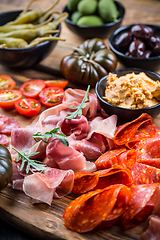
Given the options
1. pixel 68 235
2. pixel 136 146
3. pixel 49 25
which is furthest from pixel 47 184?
pixel 49 25

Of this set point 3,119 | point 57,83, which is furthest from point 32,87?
point 3,119

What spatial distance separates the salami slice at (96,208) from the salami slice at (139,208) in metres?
0.03

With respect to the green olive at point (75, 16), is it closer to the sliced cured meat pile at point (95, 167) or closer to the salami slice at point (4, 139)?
the sliced cured meat pile at point (95, 167)

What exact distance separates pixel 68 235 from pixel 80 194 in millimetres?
283

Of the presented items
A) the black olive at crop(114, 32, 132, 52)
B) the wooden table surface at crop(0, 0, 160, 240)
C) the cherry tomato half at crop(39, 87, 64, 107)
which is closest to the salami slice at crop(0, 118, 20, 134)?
the cherry tomato half at crop(39, 87, 64, 107)

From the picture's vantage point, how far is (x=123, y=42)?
2490mm

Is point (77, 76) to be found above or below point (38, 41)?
below

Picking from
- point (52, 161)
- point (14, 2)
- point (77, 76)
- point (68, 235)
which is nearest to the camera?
point (68, 235)

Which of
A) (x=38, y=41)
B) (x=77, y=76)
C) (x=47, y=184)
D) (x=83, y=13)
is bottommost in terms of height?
(x=47, y=184)

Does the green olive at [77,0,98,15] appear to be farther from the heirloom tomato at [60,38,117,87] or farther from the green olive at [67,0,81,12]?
the heirloom tomato at [60,38,117,87]

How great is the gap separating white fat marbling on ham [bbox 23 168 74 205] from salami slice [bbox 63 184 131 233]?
144 millimetres

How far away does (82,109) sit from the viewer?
206 cm

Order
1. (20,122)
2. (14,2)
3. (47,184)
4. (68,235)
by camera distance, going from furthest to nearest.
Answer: (14,2), (20,122), (47,184), (68,235)

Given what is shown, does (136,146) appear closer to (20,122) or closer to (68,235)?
(68,235)
